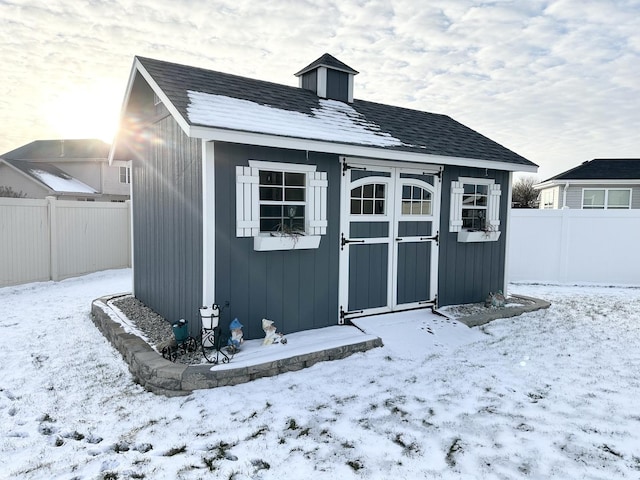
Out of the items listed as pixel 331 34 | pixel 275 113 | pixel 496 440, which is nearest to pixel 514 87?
pixel 331 34

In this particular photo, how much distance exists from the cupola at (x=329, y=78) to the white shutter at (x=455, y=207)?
2334 mm

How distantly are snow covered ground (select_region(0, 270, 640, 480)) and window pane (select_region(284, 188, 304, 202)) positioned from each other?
6.17 feet

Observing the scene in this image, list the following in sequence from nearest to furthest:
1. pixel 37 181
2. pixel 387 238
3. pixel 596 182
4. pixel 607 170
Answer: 1. pixel 387 238
2. pixel 596 182
3. pixel 607 170
4. pixel 37 181

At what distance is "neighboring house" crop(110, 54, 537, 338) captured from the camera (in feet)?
13.6

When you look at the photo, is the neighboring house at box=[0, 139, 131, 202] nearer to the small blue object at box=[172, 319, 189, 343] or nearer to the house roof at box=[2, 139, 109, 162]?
the house roof at box=[2, 139, 109, 162]

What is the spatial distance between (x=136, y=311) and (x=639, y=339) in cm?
678

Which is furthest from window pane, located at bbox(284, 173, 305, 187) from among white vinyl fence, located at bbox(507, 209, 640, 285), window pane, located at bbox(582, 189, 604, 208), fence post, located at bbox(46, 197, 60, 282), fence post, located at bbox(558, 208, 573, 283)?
window pane, located at bbox(582, 189, 604, 208)

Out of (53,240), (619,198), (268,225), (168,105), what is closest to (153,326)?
(268,225)

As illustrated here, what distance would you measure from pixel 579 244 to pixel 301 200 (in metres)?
7.22

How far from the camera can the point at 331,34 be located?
6.28 m

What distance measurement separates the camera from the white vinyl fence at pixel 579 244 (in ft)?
28.2

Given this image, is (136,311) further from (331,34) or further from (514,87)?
(514,87)

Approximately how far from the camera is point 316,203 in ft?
15.2

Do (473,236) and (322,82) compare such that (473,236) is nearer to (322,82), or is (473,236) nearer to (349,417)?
(322,82)
